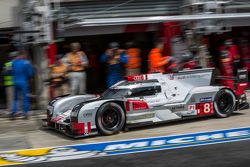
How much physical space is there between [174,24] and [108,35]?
8.03ft

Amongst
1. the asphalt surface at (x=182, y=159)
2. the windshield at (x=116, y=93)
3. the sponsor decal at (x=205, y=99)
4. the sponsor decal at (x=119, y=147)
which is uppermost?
the windshield at (x=116, y=93)

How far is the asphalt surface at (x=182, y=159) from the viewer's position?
6621 millimetres

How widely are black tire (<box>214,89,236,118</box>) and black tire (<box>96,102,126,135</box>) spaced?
228cm

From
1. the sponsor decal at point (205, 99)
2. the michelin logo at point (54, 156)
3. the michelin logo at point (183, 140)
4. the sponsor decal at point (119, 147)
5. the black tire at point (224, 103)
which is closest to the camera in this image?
the michelin logo at point (54, 156)

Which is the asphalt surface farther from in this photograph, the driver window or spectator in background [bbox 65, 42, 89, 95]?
spectator in background [bbox 65, 42, 89, 95]

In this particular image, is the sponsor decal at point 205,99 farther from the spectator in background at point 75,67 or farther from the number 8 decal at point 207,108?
the spectator in background at point 75,67

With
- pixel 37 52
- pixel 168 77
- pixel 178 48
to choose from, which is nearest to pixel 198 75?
pixel 168 77

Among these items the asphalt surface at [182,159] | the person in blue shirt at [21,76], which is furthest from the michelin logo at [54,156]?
the person in blue shirt at [21,76]

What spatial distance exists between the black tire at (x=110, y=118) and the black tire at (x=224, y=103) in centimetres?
228

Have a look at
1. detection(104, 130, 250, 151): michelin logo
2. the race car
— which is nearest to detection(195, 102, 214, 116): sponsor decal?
the race car

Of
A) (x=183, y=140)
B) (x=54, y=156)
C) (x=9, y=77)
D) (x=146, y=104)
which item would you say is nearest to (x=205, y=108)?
(x=146, y=104)

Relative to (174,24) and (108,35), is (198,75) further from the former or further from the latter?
(108,35)

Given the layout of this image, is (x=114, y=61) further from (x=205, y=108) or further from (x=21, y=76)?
(x=205, y=108)

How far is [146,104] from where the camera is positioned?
9.42 m
